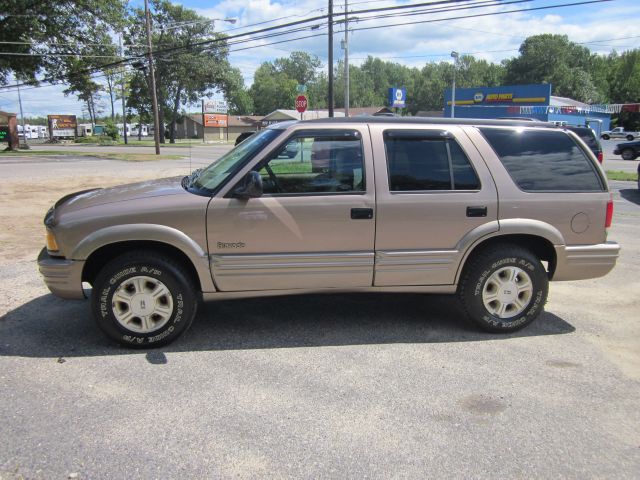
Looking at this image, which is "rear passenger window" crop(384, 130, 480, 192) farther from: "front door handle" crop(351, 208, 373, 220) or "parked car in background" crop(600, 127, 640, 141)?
"parked car in background" crop(600, 127, 640, 141)

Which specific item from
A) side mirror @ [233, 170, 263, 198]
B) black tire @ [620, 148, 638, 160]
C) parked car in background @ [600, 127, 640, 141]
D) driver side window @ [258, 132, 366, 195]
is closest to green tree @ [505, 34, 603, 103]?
parked car in background @ [600, 127, 640, 141]

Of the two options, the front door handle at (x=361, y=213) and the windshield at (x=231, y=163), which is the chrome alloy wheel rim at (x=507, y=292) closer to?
the front door handle at (x=361, y=213)

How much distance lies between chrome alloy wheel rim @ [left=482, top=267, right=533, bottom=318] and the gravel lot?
9.8 inches

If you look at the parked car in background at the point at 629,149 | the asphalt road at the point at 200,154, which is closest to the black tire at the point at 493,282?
the asphalt road at the point at 200,154

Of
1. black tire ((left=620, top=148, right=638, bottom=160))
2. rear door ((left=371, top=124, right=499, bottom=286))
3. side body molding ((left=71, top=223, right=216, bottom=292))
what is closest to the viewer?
side body molding ((left=71, top=223, right=216, bottom=292))

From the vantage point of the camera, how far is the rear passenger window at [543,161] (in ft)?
14.3

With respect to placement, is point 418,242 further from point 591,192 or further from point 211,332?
point 211,332

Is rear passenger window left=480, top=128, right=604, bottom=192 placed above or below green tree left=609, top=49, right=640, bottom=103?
below

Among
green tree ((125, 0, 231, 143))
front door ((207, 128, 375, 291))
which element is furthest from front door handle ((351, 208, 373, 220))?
green tree ((125, 0, 231, 143))

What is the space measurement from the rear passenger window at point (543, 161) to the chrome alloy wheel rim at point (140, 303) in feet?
9.95

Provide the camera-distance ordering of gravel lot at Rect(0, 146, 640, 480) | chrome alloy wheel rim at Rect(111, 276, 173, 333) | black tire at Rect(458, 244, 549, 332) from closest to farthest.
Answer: gravel lot at Rect(0, 146, 640, 480) → chrome alloy wheel rim at Rect(111, 276, 173, 333) → black tire at Rect(458, 244, 549, 332)

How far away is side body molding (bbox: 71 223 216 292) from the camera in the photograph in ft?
12.6

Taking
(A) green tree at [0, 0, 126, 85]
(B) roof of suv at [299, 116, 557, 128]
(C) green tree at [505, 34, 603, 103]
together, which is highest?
(C) green tree at [505, 34, 603, 103]

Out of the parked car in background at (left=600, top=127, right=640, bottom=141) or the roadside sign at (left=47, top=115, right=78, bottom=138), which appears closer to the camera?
the parked car in background at (left=600, top=127, right=640, bottom=141)
